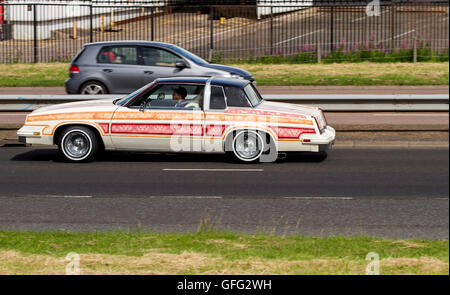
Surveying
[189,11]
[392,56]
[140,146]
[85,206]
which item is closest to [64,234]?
[85,206]

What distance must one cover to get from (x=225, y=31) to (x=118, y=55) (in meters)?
19.6

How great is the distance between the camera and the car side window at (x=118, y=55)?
19.3 meters

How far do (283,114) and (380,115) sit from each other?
5.94 metres

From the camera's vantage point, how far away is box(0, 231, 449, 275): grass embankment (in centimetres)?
623

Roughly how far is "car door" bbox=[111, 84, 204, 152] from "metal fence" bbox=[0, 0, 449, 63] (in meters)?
17.0

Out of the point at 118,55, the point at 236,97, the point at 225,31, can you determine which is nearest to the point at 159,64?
the point at 118,55

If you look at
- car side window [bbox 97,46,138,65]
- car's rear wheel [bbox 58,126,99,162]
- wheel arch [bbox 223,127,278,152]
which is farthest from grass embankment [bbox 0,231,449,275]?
car side window [bbox 97,46,138,65]

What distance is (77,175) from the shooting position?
40.1 ft

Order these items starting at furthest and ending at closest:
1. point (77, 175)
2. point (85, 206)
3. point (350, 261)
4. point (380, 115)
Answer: point (380, 115) < point (77, 175) < point (85, 206) < point (350, 261)

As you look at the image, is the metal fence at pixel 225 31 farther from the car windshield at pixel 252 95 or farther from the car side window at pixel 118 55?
the car windshield at pixel 252 95

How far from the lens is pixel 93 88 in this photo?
19.1m
